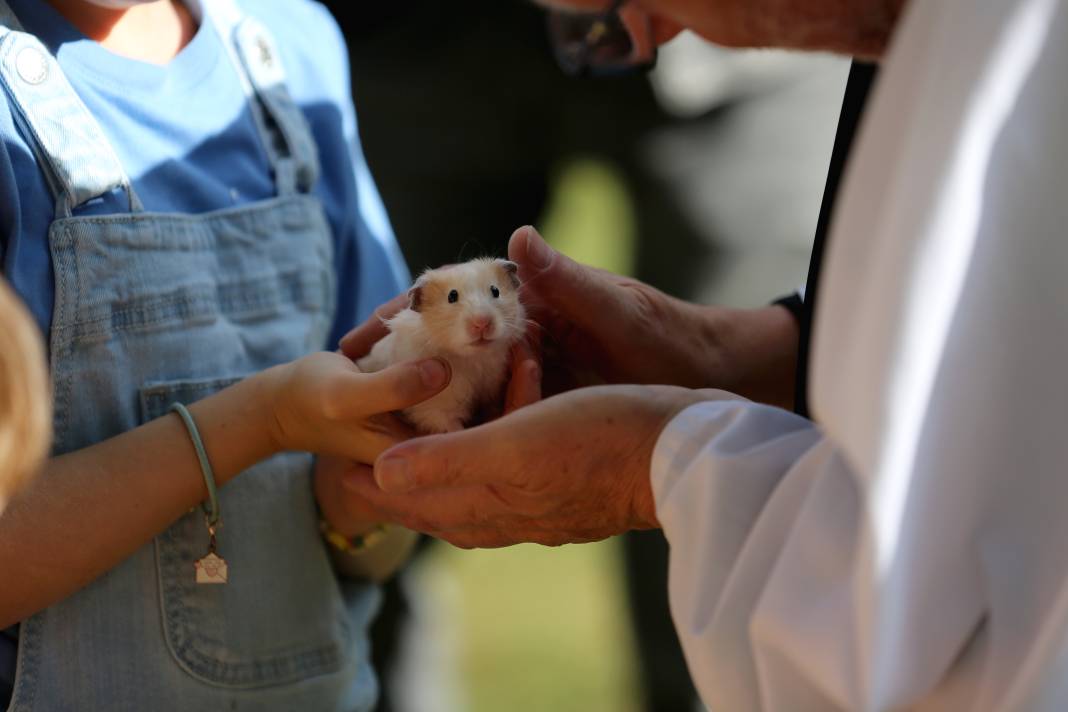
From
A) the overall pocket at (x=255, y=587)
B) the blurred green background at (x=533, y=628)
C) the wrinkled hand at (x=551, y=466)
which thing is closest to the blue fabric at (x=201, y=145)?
the overall pocket at (x=255, y=587)

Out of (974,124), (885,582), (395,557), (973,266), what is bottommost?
(395,557)

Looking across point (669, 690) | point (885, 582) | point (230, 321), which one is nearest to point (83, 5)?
point (230, 321)

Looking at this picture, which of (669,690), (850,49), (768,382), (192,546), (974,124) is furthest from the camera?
(669,690)

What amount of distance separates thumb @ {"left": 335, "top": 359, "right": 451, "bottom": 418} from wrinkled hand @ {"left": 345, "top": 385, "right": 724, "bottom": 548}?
0.20 feet

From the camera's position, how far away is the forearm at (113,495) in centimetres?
119

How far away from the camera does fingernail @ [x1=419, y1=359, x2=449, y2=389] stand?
1.27 m

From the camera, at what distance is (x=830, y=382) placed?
0.78 meters

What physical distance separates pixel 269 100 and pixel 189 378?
1.55 feet

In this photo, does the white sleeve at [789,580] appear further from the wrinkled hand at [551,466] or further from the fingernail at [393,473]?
the fingernail at [393,473]

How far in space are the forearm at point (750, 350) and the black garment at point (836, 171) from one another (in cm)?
21

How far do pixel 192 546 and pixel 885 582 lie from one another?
38.1 inches

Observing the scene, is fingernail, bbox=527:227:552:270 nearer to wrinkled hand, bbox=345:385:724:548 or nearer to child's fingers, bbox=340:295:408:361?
child's fingers, bbox=340:295:408:361

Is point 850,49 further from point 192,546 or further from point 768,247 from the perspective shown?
point 768,247

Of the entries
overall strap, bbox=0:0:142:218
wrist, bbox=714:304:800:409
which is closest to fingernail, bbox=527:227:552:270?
wrist, bbox=714:304:800:409
